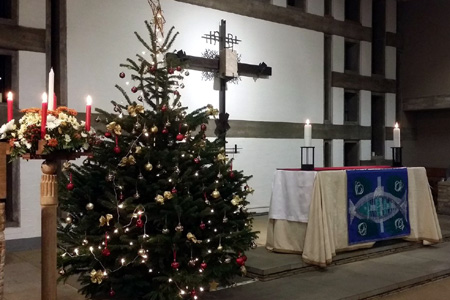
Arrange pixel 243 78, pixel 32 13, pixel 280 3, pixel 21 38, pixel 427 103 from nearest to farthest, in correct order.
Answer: pixel 21 38, pixel 32 13, pixel 243 78, pixel 280 3, pixel 427 103

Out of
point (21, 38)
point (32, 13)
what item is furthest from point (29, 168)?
point (32, 13)

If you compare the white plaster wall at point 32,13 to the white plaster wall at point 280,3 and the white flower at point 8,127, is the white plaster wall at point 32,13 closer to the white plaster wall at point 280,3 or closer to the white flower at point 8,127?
the white flower at point 8,127

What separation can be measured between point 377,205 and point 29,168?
4.71 metres

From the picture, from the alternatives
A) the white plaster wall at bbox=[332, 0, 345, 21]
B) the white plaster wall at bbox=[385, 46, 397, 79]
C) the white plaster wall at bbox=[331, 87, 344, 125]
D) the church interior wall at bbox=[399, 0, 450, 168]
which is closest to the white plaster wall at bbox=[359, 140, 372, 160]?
the white plaster wall at bbox=[331, 87, 344, 125]

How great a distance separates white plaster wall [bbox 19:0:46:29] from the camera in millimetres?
6578

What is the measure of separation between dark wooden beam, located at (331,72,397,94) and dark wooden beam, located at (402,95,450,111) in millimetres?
595

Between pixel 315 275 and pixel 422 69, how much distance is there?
8.97 meters

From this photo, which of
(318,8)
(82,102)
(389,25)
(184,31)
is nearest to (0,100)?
(82,102)

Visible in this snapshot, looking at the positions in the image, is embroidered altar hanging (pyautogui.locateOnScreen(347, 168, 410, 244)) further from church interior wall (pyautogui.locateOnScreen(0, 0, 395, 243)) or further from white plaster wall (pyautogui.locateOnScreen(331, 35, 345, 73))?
white plaster wall (pyautogui.locateOnScreen(331, 35, 345, 73))

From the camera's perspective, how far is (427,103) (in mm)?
12148

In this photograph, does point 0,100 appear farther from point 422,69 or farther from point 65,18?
point 422,69

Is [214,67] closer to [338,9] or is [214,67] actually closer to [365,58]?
[338,9]

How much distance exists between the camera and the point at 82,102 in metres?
7.14

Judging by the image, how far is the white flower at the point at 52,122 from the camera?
2.66 m
